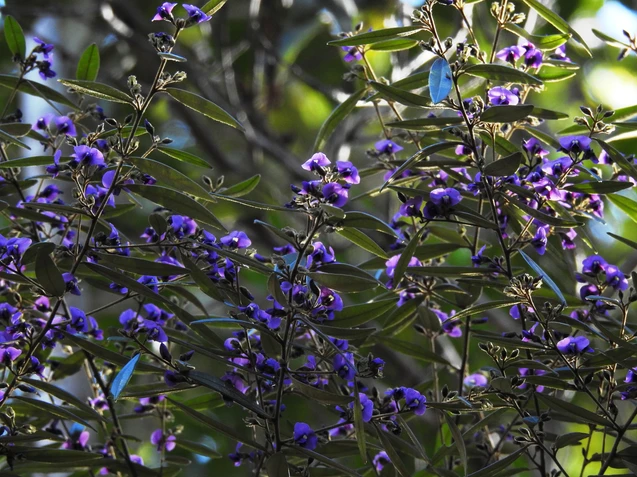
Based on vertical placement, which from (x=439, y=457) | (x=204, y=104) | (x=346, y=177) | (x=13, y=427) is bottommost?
(x=439, y=457)

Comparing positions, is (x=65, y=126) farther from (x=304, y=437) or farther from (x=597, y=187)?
(x=597, y=187)

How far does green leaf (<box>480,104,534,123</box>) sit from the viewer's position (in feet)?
4.80

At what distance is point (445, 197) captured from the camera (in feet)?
5.04

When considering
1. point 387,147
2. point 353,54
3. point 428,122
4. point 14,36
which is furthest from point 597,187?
point 14,36

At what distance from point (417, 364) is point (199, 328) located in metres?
2.50

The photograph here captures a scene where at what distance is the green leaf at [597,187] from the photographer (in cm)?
162

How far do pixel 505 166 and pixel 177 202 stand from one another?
23.4 inches

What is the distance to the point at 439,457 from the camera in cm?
160

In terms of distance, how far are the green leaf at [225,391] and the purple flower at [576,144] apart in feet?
2.64

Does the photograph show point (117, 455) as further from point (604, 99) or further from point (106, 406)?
point (604, 99)

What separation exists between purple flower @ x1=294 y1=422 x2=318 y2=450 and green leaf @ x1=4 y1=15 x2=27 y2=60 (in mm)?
1167

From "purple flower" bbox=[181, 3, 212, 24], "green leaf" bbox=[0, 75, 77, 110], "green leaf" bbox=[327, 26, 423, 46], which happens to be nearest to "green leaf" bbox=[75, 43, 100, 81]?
"green leaf" bbox=[0, 75, 77, 110]

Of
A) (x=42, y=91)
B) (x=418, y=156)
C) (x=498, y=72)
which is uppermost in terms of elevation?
(x=42, y=91)

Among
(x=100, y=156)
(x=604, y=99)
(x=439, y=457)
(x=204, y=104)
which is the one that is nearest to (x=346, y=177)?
(x=204, y=104)
